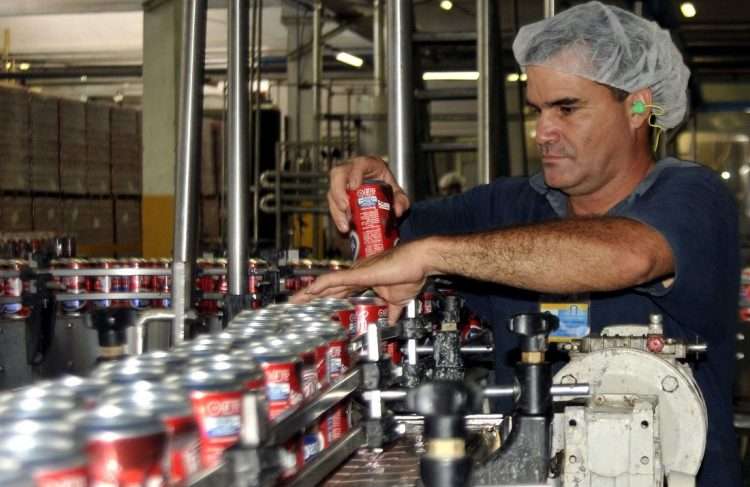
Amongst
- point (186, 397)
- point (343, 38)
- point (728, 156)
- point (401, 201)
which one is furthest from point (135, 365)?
point (343, 38)

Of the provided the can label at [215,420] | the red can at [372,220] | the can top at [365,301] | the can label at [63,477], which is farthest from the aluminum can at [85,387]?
the red can at [372,220]

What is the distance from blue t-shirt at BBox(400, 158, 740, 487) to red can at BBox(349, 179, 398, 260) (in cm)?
19

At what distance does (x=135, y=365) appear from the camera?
4.83ft

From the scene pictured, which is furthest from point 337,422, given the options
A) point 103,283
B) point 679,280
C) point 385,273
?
point 103,283

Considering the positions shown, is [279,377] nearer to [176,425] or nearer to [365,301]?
[176,425]

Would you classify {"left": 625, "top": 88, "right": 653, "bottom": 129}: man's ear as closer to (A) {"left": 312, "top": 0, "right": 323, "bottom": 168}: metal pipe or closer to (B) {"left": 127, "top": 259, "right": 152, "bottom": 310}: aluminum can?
(B) {"left": 127, "top": 259, "right": 152, "bottom": 310}: aluminum can

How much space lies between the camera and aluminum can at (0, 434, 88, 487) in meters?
1.01

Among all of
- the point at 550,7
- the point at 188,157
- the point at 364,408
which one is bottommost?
the point at 364,408

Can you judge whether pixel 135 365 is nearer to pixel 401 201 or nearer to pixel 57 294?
pixel 401 201

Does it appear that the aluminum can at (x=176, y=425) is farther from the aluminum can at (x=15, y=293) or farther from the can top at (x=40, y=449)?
the aluminum can at (x=15, y=293)

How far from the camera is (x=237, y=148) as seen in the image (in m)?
2.94

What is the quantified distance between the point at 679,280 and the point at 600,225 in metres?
0.20

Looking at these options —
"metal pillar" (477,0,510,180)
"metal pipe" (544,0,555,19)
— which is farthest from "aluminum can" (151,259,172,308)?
"metal pipe" (544,0,555,19)

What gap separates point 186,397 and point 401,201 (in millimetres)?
1628
